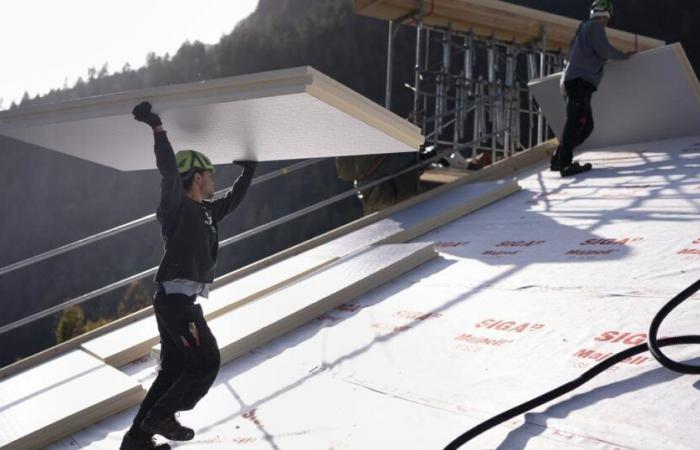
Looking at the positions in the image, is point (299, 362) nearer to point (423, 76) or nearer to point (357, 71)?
point (423, 76)

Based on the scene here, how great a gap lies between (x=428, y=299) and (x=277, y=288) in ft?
4.11

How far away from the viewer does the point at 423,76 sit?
27.8ft

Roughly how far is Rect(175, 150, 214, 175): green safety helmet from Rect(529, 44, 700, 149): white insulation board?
16.4 ft

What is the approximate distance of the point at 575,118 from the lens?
611cm

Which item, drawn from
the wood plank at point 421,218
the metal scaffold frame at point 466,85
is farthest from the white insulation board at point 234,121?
the metal scaffold frame at point 466,85

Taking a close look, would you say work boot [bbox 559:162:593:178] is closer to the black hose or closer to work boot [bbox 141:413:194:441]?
the black hose

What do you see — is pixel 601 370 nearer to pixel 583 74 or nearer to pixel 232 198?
pixel 232 198

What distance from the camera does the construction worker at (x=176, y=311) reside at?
250cm

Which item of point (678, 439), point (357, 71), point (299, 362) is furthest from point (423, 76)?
point (357, 71)

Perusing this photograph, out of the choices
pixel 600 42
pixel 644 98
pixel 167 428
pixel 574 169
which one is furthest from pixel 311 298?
pixel 644 98

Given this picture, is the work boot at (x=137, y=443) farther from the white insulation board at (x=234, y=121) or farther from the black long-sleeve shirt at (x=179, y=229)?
the white insulation board at (x=234, y=121)

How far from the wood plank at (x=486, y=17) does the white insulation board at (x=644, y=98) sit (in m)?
1.48

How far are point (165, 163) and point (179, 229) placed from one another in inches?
9.8

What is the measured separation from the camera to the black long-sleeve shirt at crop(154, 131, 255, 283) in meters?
2.52
